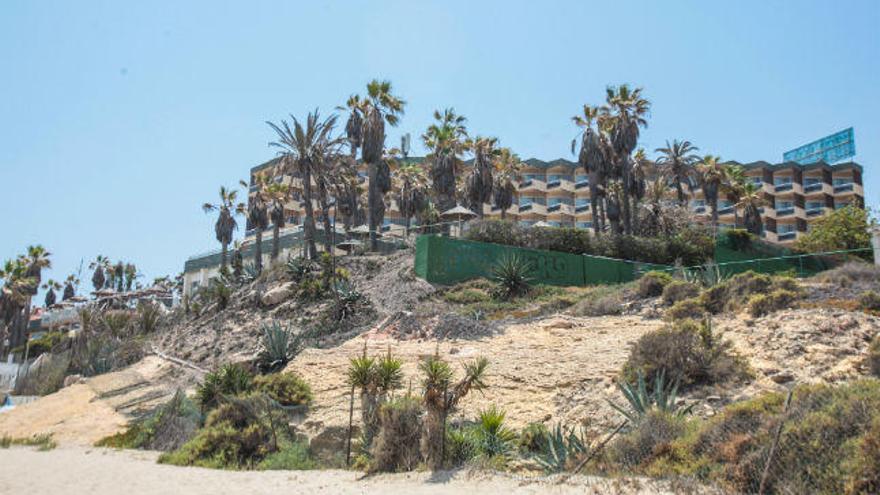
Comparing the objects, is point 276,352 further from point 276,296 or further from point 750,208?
point 750,208

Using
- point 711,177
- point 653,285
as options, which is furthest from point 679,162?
point 653,285

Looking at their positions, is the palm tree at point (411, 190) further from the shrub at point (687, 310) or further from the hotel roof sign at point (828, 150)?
the hotel roof sign at point (828, 150)

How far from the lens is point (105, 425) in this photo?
21.7 m

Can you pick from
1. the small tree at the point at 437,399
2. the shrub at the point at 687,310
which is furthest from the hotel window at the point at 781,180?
the small tree at the point at 437,399

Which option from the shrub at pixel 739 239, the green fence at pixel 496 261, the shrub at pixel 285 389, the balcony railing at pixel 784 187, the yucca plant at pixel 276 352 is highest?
the balcony railing at pixel 784 187

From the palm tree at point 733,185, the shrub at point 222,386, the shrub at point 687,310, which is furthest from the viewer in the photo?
the palm tree at point 733,185

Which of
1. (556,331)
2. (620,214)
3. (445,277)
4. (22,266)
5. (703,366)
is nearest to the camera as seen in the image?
(703,366)

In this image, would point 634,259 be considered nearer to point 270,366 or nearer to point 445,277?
point 445,277

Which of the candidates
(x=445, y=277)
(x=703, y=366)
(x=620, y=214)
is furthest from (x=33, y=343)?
(x=703, y=366)

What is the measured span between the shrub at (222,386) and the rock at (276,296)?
13791 mm

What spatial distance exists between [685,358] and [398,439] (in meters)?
6.45

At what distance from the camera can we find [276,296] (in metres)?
33.0

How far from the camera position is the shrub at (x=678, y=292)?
907 inches

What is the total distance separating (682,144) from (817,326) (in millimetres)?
37842
